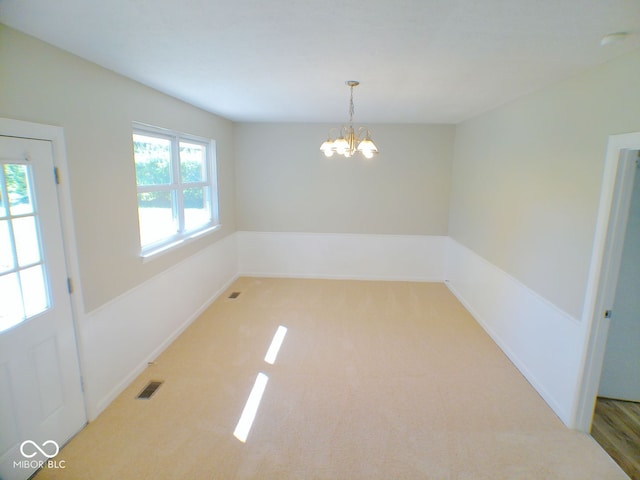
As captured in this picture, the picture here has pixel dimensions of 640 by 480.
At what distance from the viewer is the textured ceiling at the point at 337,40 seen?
153cm

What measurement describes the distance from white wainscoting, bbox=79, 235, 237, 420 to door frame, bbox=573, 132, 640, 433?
3.59 meters

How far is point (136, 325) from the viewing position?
9.90 feet

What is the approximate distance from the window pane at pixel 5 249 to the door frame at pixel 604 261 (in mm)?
3629

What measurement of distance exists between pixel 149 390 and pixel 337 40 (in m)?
3.03

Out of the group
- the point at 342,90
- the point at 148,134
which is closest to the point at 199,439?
the point at 148,134

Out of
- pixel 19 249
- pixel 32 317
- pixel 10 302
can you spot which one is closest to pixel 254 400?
pixel 32 317

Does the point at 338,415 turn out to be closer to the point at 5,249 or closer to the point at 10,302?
the point at 10,302

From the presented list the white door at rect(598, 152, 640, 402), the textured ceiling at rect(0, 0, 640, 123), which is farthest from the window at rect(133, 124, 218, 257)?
the white door at rect(598, 152, 640, 402)

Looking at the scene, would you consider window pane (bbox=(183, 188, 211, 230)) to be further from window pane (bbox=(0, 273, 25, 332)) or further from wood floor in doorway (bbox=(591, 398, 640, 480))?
wood floor in doorway (bbox=(591, 398, 640, 480))

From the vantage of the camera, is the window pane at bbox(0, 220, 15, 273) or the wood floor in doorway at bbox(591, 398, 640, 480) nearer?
the window pane at bbox(0, 220, 15, 273)

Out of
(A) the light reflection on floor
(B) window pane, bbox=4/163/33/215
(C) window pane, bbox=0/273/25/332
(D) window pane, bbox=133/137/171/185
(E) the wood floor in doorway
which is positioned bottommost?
(E) the wood floor in doorway

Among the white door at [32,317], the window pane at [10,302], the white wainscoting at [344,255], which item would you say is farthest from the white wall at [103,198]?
the white wainscoting at [344,255]

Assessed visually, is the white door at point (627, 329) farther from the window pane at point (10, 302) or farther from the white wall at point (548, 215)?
the window pane at point (10, 302)

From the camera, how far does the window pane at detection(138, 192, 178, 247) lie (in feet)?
10.8
